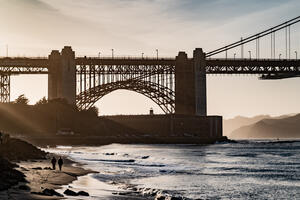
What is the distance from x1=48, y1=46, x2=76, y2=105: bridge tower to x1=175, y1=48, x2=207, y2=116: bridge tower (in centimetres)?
2742

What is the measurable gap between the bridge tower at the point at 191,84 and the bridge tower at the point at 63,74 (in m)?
27.4

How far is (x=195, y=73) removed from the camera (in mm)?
162375

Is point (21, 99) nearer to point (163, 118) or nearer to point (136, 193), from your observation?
point (163, 118)

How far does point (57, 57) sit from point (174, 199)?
404 feet

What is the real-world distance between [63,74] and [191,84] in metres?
33.0

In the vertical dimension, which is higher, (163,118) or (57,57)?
(57,57)

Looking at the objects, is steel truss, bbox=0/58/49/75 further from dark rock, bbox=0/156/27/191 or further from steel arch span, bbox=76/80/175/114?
dark rock, bbox=0/156/27/191

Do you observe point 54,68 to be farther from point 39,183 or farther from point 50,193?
point 50,193

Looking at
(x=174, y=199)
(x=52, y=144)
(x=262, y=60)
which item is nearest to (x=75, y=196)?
(x=174, y=199)

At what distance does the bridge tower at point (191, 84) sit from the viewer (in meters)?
163

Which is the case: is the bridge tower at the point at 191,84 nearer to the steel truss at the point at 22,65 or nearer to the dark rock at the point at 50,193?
the steel truss at the point at 22,65

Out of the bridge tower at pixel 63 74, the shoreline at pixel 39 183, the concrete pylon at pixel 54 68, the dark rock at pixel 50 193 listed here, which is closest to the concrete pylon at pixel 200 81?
the bridge tower at pixel 63 74

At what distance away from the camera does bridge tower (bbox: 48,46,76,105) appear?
154m

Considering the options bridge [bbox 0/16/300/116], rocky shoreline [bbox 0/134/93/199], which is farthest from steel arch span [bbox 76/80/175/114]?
rocky shoreline [bbox 0/134/93/199]
